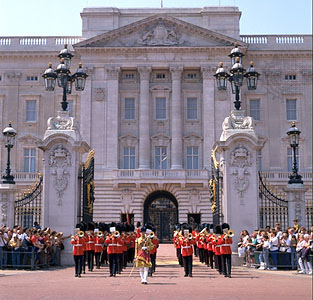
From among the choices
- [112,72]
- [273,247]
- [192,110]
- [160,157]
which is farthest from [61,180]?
[192,110]

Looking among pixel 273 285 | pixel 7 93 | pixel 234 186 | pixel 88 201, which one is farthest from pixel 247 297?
pixel 7 93

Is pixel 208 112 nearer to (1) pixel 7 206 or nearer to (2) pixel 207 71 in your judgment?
(2) pixel 207 71

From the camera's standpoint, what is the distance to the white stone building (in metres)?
52.2

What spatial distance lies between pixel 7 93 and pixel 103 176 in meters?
12.1

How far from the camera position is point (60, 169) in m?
22.7

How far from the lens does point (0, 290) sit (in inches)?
589

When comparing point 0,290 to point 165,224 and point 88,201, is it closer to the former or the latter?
point 88,201

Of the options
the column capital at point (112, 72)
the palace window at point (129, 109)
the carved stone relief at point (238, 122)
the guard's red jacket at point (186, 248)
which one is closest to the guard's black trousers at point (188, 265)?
the guard's red jacket at point (186, 248)

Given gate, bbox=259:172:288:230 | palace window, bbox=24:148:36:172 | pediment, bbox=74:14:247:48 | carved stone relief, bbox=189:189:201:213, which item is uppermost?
pediment, bbox=74:14:247:48

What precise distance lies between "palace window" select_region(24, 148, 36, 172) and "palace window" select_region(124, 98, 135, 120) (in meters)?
8.82

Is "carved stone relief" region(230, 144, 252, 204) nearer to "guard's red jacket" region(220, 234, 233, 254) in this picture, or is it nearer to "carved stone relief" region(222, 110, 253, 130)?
"carved stone relief" region(222, 110, 253, 130)

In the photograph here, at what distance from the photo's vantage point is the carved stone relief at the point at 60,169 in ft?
74.2

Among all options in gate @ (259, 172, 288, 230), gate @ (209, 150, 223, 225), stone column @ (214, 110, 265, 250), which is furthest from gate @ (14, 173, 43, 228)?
gate @ (259, 172, 288, 230)

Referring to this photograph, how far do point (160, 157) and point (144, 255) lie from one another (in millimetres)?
35616
